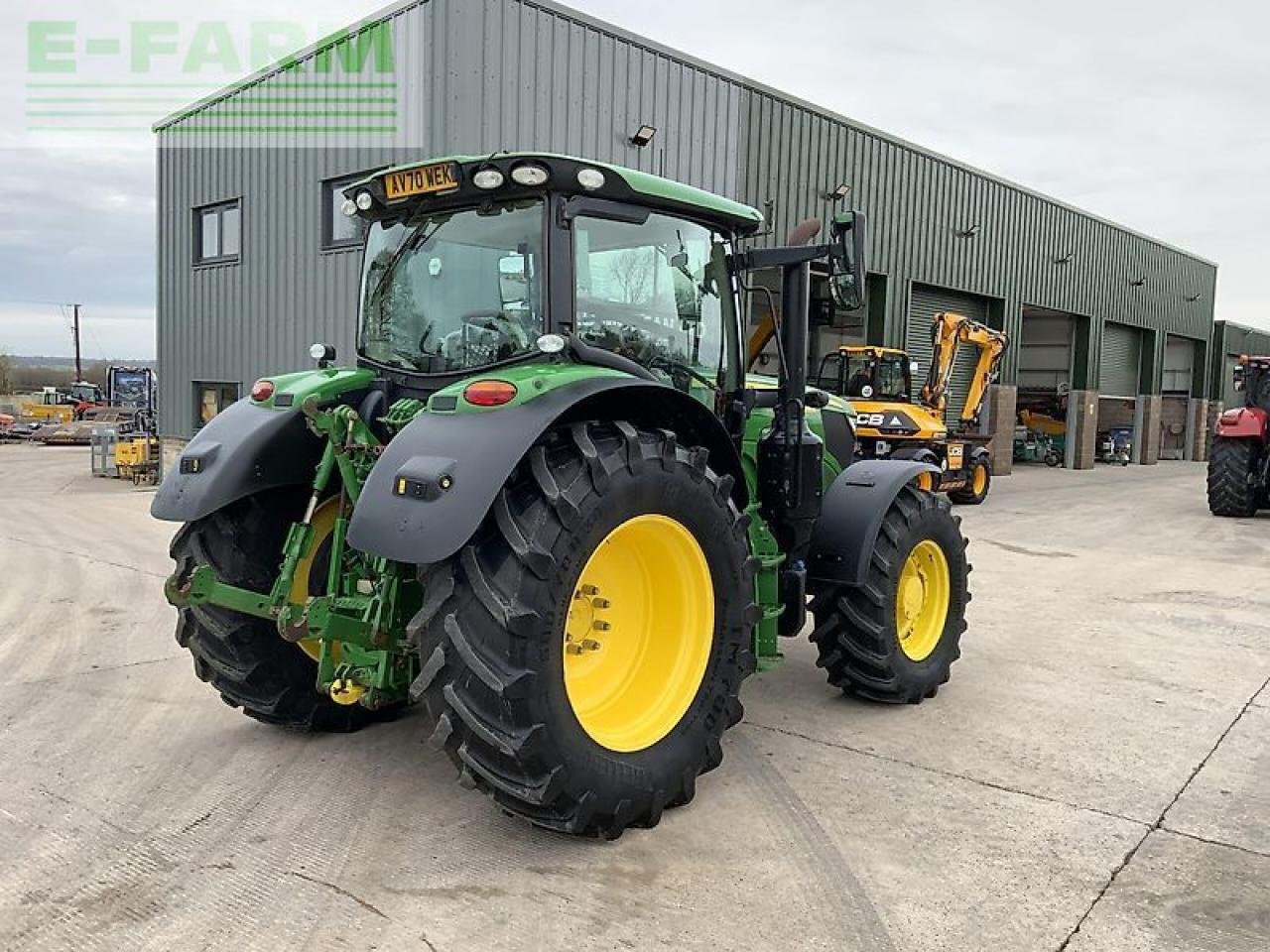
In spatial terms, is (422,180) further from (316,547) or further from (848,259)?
(848,259)

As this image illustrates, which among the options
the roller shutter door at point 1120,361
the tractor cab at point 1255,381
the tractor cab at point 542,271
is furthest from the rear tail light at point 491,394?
the roller shutter door at point 1120,361

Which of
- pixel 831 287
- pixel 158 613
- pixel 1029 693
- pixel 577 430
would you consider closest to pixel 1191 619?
pixel 1029 693

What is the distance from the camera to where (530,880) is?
10.7ft

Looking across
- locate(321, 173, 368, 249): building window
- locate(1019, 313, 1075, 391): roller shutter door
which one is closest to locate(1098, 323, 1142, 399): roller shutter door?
locate(1019, 313, 1075, 391): roller shutter door

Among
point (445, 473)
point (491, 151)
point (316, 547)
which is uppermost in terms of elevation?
point (491, 151)

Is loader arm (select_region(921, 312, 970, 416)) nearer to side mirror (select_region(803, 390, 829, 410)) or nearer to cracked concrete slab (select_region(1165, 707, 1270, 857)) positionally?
side mirror (select_region(803, 390, 829, 410))

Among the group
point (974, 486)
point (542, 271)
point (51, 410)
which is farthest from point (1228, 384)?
point (51, 410)

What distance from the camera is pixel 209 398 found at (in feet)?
54.4

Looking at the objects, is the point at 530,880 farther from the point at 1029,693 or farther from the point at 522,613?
the point at 1029,693

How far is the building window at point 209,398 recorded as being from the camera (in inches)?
634

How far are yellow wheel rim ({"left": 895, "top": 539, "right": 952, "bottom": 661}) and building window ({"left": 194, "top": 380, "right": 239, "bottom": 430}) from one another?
13080 millimetres

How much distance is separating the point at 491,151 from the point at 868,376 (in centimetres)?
686

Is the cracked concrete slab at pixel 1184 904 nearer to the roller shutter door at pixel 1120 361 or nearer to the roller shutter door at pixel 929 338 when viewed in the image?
the roller shutter door at pixel 929 338

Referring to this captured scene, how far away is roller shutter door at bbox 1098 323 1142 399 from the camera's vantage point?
2827cm
